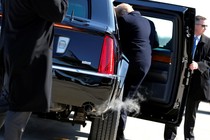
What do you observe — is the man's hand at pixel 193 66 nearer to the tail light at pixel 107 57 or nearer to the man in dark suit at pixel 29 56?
the tail light at pixel 107 57

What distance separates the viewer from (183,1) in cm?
2583

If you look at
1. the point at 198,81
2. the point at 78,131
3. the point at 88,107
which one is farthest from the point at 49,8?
the point at 198,81

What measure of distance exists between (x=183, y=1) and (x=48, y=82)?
22.5 metres

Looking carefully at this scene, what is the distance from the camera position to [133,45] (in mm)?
6254

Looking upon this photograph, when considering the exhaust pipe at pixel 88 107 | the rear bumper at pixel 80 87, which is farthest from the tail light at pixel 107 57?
the exhaust pipe at pixel 88 107

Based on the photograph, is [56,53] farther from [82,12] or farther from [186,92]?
[186,92]

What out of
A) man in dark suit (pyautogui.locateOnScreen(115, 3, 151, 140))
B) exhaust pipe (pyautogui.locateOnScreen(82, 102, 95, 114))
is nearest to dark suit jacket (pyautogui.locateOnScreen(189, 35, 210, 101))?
man in dark suit (pyautogui.locateOnScreen(115, 3, 151, 140))

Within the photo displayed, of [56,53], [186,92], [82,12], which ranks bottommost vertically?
[186,92]

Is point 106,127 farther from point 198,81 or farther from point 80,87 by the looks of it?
point 198,81

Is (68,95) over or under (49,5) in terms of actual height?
under

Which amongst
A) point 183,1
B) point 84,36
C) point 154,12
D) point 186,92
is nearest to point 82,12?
point 84,36

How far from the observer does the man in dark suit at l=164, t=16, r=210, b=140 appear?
6.75 meters

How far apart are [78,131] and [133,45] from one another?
1302mm

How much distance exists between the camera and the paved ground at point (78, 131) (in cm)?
640
